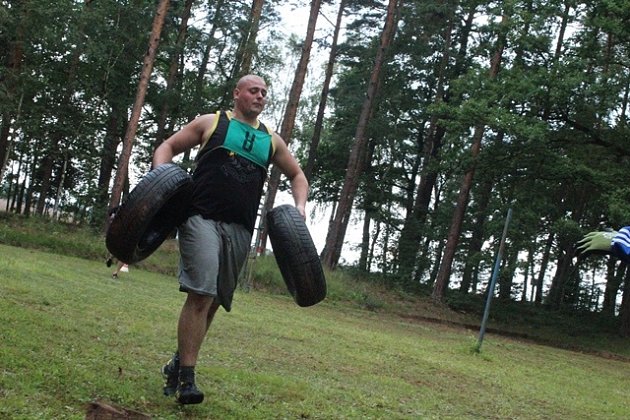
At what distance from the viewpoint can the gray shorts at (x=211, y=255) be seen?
4.09 meters

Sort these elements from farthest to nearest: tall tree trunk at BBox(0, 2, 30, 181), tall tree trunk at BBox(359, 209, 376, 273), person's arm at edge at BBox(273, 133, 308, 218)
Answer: tall tree trunk at BBox(359, 209, 376, 273)
tall tree trunk at BBox(0, 2, 30, 181)
person's arm at edge at BBox(273, 133, 308, 218)

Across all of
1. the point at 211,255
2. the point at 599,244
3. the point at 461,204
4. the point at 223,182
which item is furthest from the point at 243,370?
the point at 461,204

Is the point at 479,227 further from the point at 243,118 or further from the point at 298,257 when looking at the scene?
the point at 243,118

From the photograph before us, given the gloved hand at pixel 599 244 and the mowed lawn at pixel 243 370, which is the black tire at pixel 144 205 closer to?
the mowed lawn at pixel 243 370

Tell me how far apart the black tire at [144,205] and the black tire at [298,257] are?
2.00 feet

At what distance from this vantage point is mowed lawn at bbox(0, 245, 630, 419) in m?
4.21

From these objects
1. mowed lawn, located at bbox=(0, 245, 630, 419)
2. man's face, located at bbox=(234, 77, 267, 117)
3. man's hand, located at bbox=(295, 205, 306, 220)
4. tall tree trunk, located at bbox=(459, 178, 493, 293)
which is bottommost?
mowed lawn, located at bbox=(0, 245, 630, 419)

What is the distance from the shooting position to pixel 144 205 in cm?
406

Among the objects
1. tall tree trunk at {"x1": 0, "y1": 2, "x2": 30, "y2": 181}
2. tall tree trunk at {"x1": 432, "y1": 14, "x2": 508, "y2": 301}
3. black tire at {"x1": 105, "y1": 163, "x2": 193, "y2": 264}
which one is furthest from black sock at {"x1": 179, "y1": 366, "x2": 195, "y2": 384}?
tall tree trunk at {"x1": 0, "y1": 2, "x2": 30, "y2": 181}

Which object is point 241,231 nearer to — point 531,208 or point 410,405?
point 410,405

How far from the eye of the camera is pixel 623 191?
19.0 m

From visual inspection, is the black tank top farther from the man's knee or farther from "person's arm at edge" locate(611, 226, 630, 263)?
"person's arm at edge" locate(611, 226, 630, 263)

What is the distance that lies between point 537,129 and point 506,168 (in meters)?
3.26

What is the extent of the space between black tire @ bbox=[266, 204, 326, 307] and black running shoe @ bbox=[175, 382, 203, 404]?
85cm
